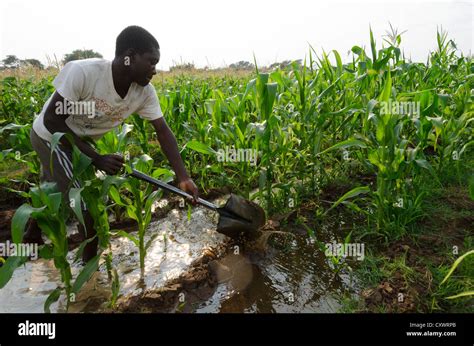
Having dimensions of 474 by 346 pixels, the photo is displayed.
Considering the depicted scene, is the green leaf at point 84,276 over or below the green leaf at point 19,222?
below

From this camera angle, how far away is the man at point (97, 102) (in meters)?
2.19

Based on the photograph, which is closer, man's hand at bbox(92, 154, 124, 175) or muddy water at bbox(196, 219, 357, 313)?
man's hand at bbox(92, 154, 124, 175)

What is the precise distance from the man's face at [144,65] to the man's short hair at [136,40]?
0.03 meters

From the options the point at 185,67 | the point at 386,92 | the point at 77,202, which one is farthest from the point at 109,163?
the point at 185,67

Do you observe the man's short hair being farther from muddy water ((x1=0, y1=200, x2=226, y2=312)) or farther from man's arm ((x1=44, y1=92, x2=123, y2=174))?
muddy water ((x1=0, y1=200, x2=226, y2=312))

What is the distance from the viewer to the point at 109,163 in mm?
2172

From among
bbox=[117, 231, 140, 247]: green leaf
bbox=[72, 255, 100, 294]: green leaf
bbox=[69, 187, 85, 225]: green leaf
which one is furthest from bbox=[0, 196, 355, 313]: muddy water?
bbox=[69, 187, 85, 225]: green leaf

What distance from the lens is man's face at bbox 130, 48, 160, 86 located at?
7.28ft

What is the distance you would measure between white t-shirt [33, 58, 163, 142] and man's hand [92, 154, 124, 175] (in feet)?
0.95

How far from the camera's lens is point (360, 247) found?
8.83 ft

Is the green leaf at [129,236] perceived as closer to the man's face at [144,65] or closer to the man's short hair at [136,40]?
the man's face at [144,65]

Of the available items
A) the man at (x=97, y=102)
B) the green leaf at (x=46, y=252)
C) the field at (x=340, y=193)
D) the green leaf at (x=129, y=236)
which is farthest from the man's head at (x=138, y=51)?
the green leaf at (x=46, y=252)

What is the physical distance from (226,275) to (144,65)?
151 cm

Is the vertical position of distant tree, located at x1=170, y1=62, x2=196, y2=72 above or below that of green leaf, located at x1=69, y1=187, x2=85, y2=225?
above
